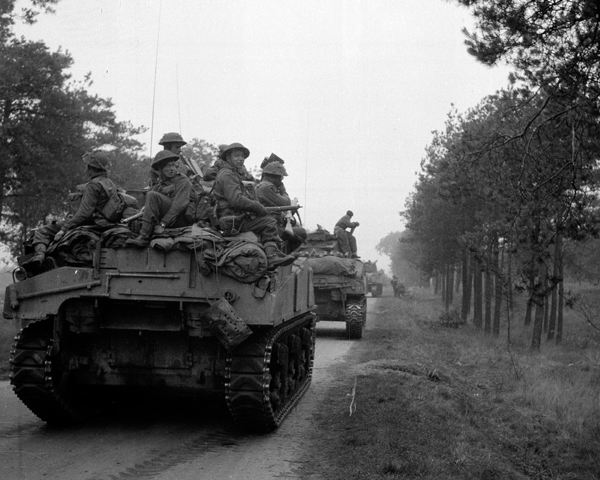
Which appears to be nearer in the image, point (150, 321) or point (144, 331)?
point (150, 321)

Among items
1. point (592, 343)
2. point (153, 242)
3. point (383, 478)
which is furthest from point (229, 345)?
point (592, 343)

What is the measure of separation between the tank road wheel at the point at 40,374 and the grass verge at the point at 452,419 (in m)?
2.64

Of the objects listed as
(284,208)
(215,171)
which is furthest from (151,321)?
(215,171)

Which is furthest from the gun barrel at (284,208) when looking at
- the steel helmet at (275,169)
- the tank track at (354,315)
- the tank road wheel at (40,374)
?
the tank track at (354,315)

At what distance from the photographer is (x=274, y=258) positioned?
8164 mm

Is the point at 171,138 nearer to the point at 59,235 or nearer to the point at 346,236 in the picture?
the point at 59,235

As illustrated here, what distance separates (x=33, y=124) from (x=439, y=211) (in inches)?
696

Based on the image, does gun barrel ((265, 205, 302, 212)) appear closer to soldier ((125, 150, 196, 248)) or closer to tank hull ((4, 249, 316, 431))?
soldier ((125, 150, 196, 248))

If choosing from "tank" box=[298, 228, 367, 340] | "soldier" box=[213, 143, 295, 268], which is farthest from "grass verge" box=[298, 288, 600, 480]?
"soldier" box=[213, 143, 295, 268]

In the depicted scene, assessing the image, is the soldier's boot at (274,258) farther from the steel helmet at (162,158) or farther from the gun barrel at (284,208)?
the gun barrel at (284,208)

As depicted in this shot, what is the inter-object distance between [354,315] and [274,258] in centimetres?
1147

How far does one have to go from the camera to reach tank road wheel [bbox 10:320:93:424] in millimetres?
7605

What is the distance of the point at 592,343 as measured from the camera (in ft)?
95.2

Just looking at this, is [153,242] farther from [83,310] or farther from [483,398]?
[483,398]
